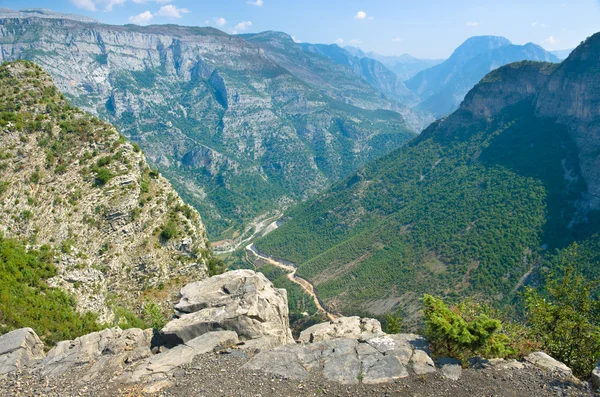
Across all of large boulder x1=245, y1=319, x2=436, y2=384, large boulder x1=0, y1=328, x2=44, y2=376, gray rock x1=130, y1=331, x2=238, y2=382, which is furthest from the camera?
large boulder x1=0, y1=328, x2=44, y2=376

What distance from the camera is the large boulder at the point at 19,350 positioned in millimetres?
22297

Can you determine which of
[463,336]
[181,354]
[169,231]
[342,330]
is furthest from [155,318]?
[463,336]

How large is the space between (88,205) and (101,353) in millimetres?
19009

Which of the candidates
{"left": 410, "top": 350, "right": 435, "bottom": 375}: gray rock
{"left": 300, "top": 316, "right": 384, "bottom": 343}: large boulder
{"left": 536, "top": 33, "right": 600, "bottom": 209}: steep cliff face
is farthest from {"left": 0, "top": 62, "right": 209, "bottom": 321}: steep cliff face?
{"left": 536, "top": 33, "right": 600, "bottom": 209}: steep cliff face

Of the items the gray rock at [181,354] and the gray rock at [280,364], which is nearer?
the gray rock at [280,364]

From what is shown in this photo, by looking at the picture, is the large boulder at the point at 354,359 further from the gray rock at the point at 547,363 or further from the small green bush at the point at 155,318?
the small green bush at the point at 155,318

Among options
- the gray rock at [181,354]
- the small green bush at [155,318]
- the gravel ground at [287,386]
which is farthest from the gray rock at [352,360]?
the small green bush at [155,318]

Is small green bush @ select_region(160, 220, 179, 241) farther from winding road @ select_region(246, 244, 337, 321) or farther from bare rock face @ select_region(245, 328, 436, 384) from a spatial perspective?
winding road @ select_region(246, 244, 337, 321)

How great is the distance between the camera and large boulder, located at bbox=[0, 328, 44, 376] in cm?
2230

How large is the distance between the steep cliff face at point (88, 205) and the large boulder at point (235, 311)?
34.8ft

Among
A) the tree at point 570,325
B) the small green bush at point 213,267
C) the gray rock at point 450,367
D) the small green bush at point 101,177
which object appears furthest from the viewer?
the small green bush at point 213,267

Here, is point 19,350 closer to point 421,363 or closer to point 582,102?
point 421,363

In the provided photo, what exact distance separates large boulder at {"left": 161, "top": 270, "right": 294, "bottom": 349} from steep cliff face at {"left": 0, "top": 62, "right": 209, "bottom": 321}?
1059 cm

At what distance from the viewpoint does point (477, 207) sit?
378 feet
